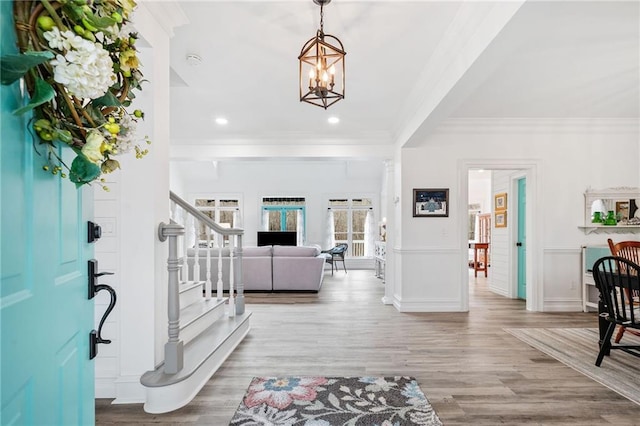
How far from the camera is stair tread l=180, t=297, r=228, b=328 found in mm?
2937

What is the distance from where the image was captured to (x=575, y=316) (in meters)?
4.59

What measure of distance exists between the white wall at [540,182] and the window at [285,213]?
18.7 ft

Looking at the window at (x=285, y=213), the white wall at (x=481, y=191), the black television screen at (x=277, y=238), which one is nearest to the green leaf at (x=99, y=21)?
the black television screen at (x=277, y=238)

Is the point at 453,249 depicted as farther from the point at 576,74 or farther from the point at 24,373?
the point at 24,373

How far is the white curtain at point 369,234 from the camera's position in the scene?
1041 cm

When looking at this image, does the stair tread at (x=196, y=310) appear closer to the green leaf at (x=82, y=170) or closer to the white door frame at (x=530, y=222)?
the green leaf at (x=82, y=170)

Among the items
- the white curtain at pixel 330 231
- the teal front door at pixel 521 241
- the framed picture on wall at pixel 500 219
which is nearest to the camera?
the teal front door at pixel 521 241

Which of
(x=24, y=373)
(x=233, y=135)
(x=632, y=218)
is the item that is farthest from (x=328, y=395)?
(x=632, y=218)

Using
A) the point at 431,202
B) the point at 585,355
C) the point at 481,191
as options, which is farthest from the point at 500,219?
the point at 481,191

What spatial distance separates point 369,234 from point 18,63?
32.7 feet

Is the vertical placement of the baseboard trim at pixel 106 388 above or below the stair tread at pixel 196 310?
below

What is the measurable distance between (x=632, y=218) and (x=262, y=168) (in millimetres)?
8154

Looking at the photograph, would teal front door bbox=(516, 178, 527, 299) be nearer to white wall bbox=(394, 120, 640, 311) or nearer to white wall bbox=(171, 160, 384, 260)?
white wall bbox=(394, 120, 640, 311)

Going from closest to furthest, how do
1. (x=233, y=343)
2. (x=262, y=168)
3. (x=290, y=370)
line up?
(x=290, y=370)
(x=233, y=343)
(x=262, y=168)
